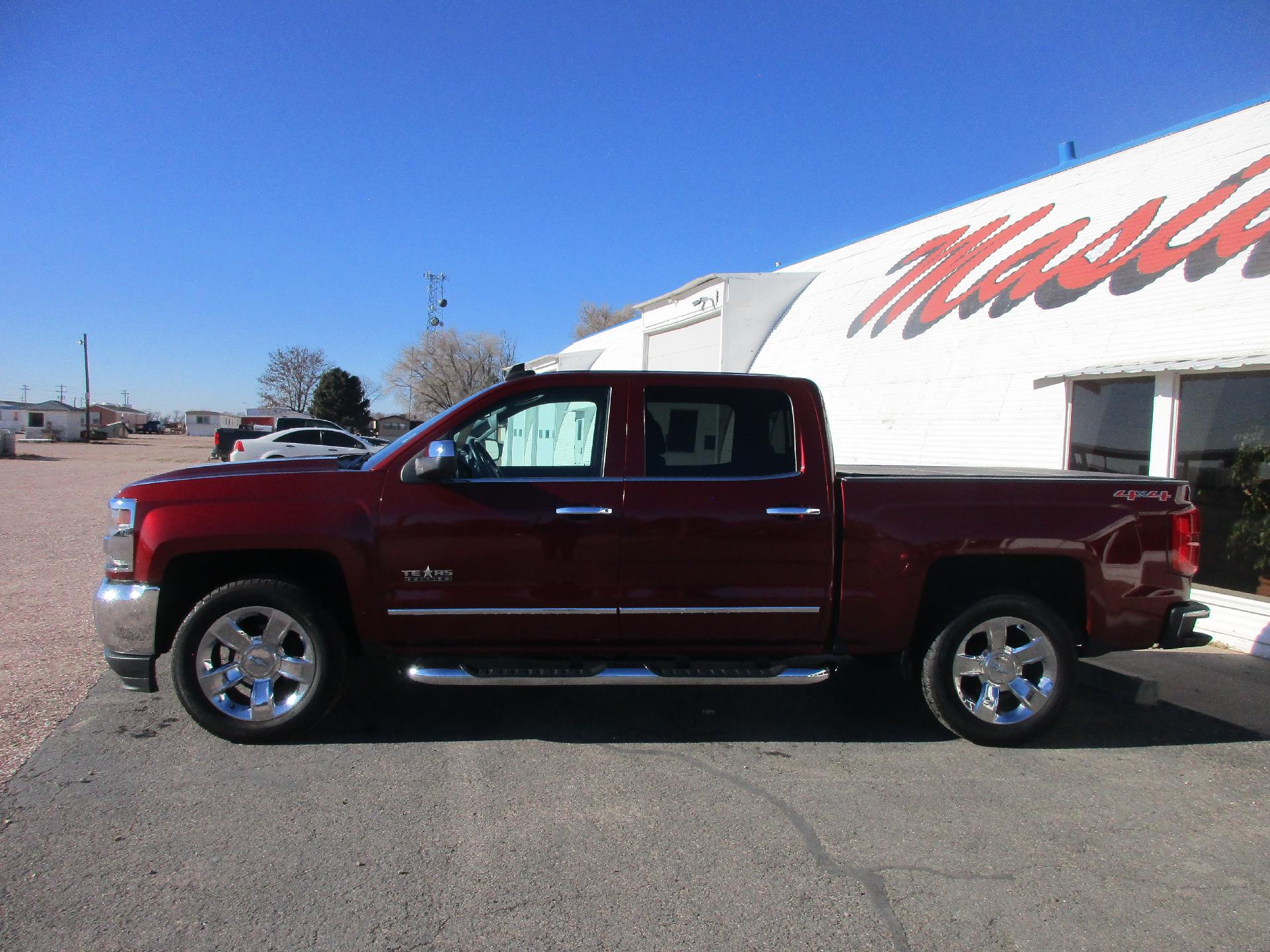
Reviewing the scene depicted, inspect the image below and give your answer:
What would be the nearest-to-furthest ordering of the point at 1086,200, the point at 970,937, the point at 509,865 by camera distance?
the point at 970,937, the point at 509,865, the point at 1086,200

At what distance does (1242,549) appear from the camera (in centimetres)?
735

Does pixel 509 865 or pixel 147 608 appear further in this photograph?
pixel 147 608

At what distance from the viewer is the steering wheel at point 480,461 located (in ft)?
14.5

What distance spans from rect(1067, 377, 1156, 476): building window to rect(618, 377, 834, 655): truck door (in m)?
4.84

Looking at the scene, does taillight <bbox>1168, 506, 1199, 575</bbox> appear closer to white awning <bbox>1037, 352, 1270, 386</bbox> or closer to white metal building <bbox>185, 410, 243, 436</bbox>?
white awning <bbox>1037, 352, 1270, 386</bbox>

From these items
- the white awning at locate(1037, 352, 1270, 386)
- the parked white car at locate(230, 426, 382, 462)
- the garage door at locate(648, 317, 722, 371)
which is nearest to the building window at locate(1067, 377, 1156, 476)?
the white awning at locate(1037, 352, 1270, 386)

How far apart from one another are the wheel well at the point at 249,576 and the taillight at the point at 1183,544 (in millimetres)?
4320

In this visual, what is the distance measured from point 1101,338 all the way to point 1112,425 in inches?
36.7

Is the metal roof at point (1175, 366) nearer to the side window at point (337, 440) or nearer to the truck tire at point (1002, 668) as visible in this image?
the truck tire at point (1002, 668)

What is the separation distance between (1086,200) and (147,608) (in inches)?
441

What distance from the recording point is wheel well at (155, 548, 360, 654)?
4281 mm

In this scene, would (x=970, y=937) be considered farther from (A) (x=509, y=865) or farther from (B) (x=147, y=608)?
(B) (x=147, y=608)

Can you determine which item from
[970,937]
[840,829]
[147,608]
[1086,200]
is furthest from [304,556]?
[1086,200]

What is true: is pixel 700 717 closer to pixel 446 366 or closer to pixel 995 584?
pixel 995 584
